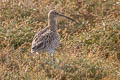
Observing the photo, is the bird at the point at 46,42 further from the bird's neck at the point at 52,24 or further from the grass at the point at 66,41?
the grass at the point at 66,41

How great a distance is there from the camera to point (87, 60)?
8664 millimetres

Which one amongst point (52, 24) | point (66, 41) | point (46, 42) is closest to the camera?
point (46, 42)

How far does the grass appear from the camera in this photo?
817 centimetres

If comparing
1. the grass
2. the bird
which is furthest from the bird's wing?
the grass

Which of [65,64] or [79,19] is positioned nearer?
[65,64]

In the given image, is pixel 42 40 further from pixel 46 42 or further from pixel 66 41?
pixel 66 41

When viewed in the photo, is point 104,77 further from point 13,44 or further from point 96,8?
point 96,8

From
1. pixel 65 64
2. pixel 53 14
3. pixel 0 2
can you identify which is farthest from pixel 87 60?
pixel 0 2

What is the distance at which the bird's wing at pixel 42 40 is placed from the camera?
9047 mm

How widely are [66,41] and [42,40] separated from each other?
1.32m

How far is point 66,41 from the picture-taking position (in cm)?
1051

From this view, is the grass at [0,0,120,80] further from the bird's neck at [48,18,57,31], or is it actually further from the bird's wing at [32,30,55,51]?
the bird's neck at [48,18,57,31]

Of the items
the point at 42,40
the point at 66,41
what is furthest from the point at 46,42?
the point at 66,41

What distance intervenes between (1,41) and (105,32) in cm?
239
